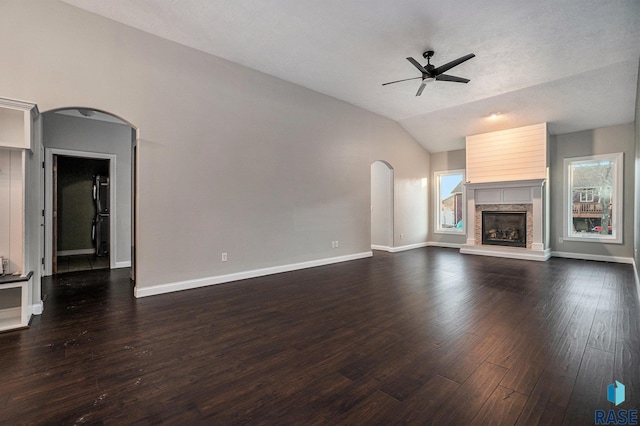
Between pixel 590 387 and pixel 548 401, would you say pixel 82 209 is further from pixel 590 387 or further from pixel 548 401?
pixel 590 387

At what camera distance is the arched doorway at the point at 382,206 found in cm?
777

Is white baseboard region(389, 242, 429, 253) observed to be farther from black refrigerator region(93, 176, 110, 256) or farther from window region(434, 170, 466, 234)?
black refrigerator region(93, 176, 110, 256)

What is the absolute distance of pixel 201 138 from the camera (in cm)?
423

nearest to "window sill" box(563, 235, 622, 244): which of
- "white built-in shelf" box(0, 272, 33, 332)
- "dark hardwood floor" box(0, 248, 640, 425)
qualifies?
"dark hardwood floor" box(0, 248, 640, 425)

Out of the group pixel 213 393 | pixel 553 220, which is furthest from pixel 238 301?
pixel 553 220

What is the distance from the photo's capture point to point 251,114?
476 centimetres

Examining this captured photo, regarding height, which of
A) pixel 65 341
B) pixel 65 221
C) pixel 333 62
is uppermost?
pixel 333 62

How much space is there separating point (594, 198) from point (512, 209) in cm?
157

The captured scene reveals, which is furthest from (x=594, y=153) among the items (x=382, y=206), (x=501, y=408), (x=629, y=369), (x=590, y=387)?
(x=501, y=408)

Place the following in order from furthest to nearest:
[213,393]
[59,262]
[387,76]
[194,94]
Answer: [59,262], [387,76], [194,94], [213,393]

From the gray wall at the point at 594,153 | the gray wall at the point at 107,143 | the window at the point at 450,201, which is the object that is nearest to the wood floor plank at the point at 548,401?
the gray wall at the point at 594,153

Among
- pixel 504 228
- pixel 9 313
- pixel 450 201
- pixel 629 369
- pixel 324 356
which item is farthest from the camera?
pixel 450 201

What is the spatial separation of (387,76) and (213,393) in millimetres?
5108

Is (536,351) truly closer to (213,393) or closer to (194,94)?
(213,393)
